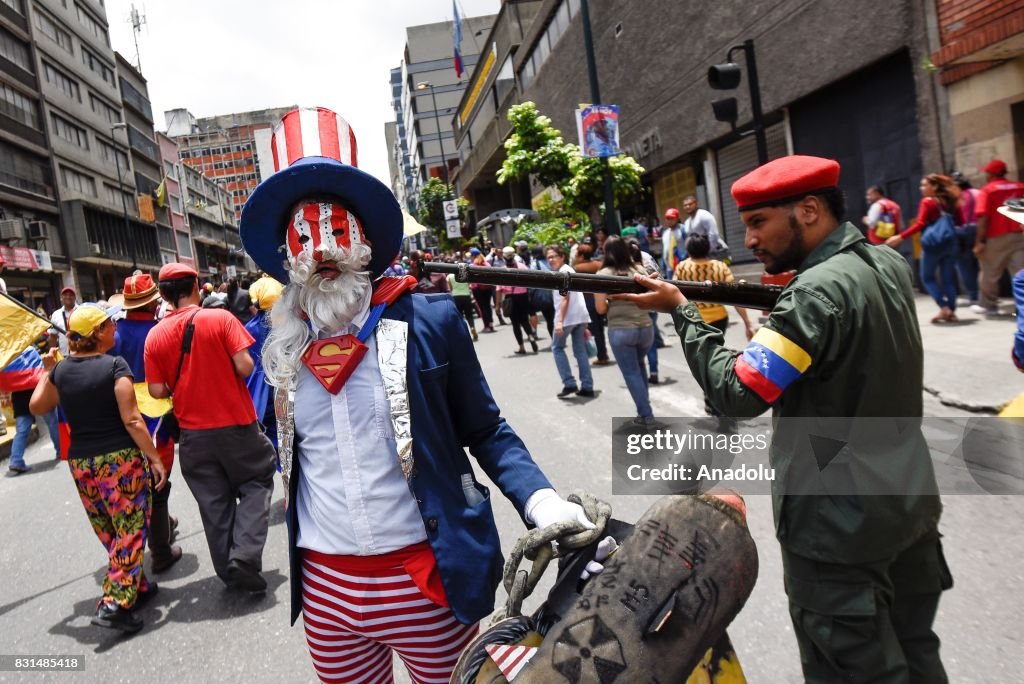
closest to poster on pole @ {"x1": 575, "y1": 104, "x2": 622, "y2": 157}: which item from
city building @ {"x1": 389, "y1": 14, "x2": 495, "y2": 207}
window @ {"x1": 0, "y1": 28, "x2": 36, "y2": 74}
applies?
window @ {"x1": 0, "y1": 28, "x2": 36, "y2": 74}

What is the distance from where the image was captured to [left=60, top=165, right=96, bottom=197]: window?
133 ft

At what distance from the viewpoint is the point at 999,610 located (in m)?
3.07

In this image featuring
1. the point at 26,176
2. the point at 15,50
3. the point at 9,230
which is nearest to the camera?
the point at 9,230

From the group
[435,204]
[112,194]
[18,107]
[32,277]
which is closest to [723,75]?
[32,277]

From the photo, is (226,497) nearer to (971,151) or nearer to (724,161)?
(971,151)

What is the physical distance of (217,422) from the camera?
4.18 m

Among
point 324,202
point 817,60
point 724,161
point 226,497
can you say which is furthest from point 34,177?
point 324,202

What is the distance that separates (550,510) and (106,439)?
3.48m

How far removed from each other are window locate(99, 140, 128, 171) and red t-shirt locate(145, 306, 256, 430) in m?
50.4

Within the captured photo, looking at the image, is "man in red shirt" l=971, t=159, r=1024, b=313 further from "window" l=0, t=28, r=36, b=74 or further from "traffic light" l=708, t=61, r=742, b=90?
"window" l=0, t=28, r=36, b=74

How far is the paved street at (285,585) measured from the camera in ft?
10.0

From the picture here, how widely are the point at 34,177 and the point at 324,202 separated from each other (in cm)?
4420

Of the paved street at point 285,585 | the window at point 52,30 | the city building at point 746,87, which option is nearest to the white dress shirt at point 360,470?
the paved street at point 285,585

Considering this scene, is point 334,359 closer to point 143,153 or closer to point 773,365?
point 773,365
